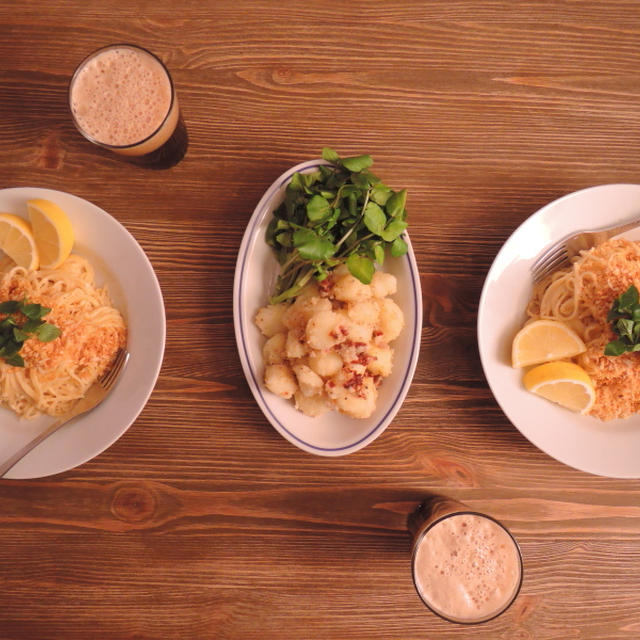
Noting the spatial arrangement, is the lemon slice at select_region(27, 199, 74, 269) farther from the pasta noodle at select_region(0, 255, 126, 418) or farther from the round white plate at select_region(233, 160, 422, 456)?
the round white plate at select_region(233, 160, 422, 456)

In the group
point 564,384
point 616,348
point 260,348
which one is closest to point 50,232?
point 260,348

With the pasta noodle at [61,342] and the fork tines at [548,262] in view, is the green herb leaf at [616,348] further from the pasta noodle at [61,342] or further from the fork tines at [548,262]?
the pasta noodle at [61,342]

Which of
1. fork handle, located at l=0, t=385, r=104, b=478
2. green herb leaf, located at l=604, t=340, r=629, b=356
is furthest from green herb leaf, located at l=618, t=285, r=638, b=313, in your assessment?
fork handle, located at l=0, t=385, r=104, b=478

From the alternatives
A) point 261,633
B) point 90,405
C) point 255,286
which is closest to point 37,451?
point 90,405

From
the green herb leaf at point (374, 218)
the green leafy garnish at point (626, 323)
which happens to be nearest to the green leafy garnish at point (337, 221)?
the green herb leaf at point (374, 218)

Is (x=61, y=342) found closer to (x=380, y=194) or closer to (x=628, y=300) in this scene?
(x=380, y=194)

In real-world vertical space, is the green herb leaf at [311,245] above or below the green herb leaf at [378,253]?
above
